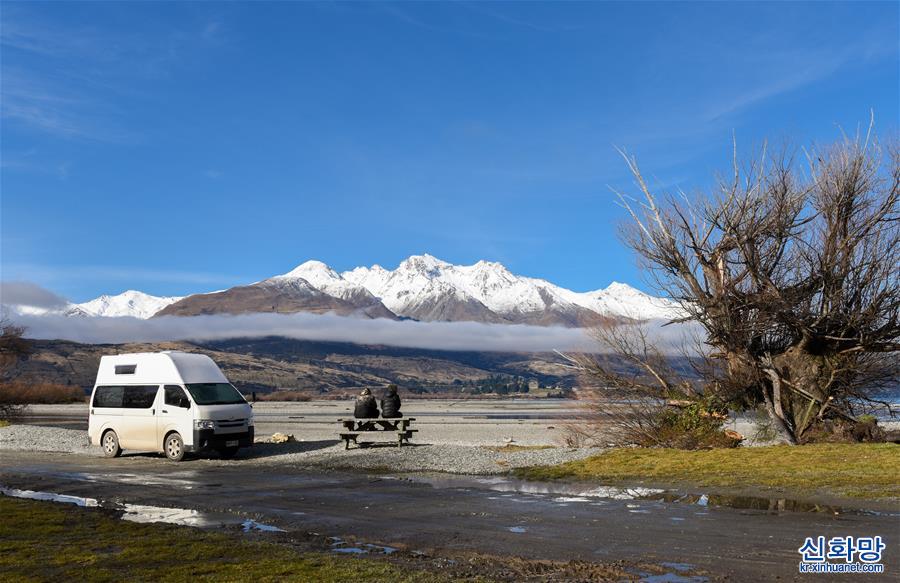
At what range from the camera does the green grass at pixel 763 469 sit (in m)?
15.9

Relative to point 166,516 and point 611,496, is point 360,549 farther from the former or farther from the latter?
point 611,496

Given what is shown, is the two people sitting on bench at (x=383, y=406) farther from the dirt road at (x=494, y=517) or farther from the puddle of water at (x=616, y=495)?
the puddle of water at (x=616, y=495)

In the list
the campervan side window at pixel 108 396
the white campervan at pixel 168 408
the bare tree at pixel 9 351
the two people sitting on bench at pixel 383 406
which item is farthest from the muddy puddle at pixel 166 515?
the bare tree at pixel 9 351

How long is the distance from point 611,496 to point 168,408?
594 inches

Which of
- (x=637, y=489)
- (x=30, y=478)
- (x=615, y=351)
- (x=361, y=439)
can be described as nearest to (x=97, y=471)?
(x=30, y=478)

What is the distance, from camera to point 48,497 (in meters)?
16.4

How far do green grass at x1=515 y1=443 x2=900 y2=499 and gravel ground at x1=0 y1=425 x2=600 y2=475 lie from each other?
150cm

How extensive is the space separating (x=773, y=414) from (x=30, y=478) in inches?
824

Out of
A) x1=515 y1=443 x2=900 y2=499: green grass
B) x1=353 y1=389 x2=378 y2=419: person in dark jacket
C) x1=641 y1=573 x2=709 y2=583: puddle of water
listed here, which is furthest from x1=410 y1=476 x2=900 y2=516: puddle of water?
x1=353 y1=389 x2=378 y2=419: person in dark jacket

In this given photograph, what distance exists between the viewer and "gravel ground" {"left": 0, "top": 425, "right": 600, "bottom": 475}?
70.5 ft

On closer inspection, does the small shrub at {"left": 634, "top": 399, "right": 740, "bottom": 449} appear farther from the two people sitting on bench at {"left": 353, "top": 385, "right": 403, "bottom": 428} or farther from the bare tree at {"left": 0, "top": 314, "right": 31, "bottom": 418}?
the bare tree at {"left": 0, "top": 314, "right": 31, "bottom": 418}

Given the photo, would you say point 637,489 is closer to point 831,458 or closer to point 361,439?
point 831,458

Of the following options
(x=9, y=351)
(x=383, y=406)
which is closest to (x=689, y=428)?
(x=383, y=406)

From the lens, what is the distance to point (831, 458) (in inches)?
747
